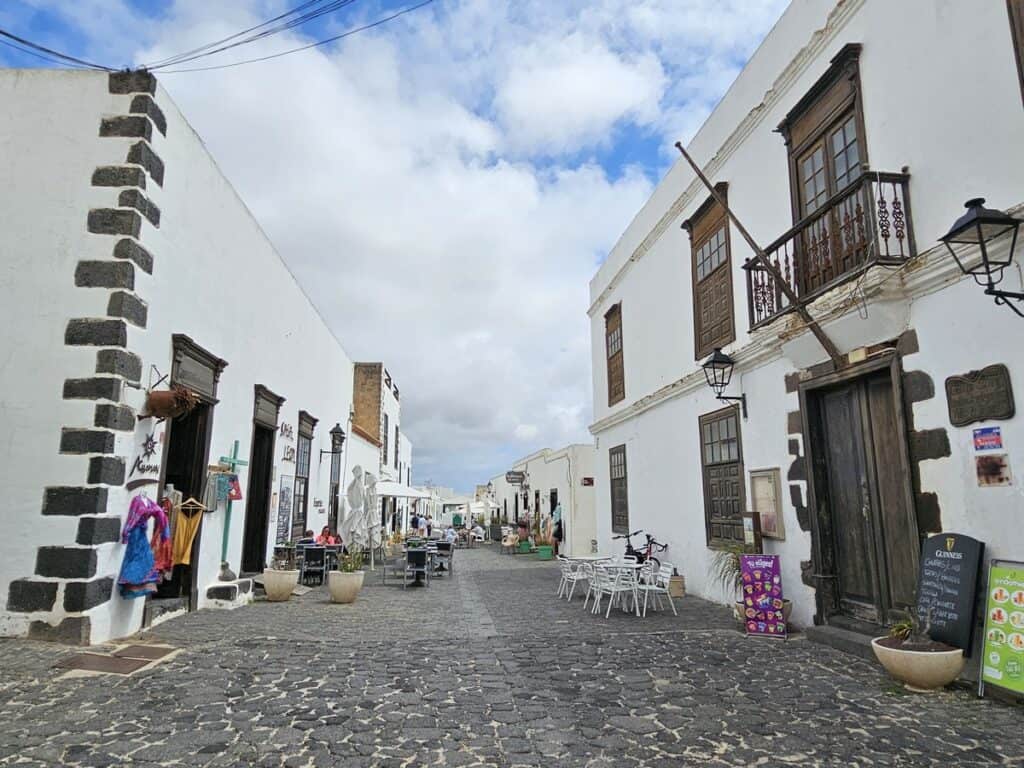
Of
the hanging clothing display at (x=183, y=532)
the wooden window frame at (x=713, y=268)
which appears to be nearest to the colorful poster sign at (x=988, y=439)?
the wooden window frame at (x=713, y=268)

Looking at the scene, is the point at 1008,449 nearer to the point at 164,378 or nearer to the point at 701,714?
the point at 701,714

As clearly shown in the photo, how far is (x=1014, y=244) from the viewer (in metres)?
4.23

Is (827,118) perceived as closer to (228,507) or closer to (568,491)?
(228,507)

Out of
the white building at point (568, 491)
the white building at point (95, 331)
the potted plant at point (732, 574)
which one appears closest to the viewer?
the white building at point (95, 331)

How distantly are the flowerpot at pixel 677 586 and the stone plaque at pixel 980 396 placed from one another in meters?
5.38

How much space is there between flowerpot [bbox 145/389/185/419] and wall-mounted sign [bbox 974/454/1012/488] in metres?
6.80

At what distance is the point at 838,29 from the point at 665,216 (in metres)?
4.34

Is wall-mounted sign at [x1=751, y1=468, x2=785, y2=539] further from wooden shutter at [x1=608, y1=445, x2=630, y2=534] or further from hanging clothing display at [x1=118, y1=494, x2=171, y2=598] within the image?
hanging clothing display at [x1=118, y1=494, x2=171, y2=598]

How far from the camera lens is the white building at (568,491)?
1769cm

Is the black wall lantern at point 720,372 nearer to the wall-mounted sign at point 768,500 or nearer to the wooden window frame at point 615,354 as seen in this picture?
the wall-mounted sign at point 768,500

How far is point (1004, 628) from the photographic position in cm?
418

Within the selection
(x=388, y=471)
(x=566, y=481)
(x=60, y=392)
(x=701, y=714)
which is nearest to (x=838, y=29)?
(x=701, y=714)

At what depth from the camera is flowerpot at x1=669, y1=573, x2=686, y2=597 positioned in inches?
369

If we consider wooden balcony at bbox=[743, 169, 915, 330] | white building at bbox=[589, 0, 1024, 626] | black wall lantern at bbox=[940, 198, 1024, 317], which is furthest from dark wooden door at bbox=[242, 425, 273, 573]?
black wall lantern at bbox=[940, 198, 1024, 317]
